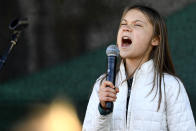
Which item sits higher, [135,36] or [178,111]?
[135,36]

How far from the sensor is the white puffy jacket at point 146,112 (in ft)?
5.27

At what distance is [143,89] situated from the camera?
1690mm

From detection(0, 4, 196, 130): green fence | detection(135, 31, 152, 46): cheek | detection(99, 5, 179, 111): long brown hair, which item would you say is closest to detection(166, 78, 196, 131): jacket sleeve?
detection(99, 5, 179, 111): long brown hair

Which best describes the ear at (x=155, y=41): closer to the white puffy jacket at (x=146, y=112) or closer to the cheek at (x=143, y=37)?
the cheek at (x=143, y=37)

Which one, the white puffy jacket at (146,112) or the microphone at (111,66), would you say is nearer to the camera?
the microphone at (111,66)

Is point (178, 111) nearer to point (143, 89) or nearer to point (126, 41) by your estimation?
point (143, 89)

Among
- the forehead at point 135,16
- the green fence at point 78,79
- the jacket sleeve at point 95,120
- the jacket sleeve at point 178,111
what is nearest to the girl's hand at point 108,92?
the jacket sleeve at point 95,120

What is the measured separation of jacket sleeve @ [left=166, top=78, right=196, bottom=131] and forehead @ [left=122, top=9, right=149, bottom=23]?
304 millimetres

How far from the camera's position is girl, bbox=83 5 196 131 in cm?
162

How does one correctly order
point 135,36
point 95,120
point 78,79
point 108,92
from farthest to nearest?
point 78,79 < point 135,36 < point 95,120 < point 108,92

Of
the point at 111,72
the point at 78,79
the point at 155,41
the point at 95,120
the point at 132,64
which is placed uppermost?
the point at 78,79

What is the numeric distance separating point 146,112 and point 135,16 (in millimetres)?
393

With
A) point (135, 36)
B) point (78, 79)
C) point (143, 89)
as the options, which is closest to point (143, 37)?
point (135, 36)

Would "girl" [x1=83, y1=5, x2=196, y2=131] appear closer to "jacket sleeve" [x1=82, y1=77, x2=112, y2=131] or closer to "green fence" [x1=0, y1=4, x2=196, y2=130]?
"jacket sleeve" [x1=82, y1=77, x2=112, y2=131]
